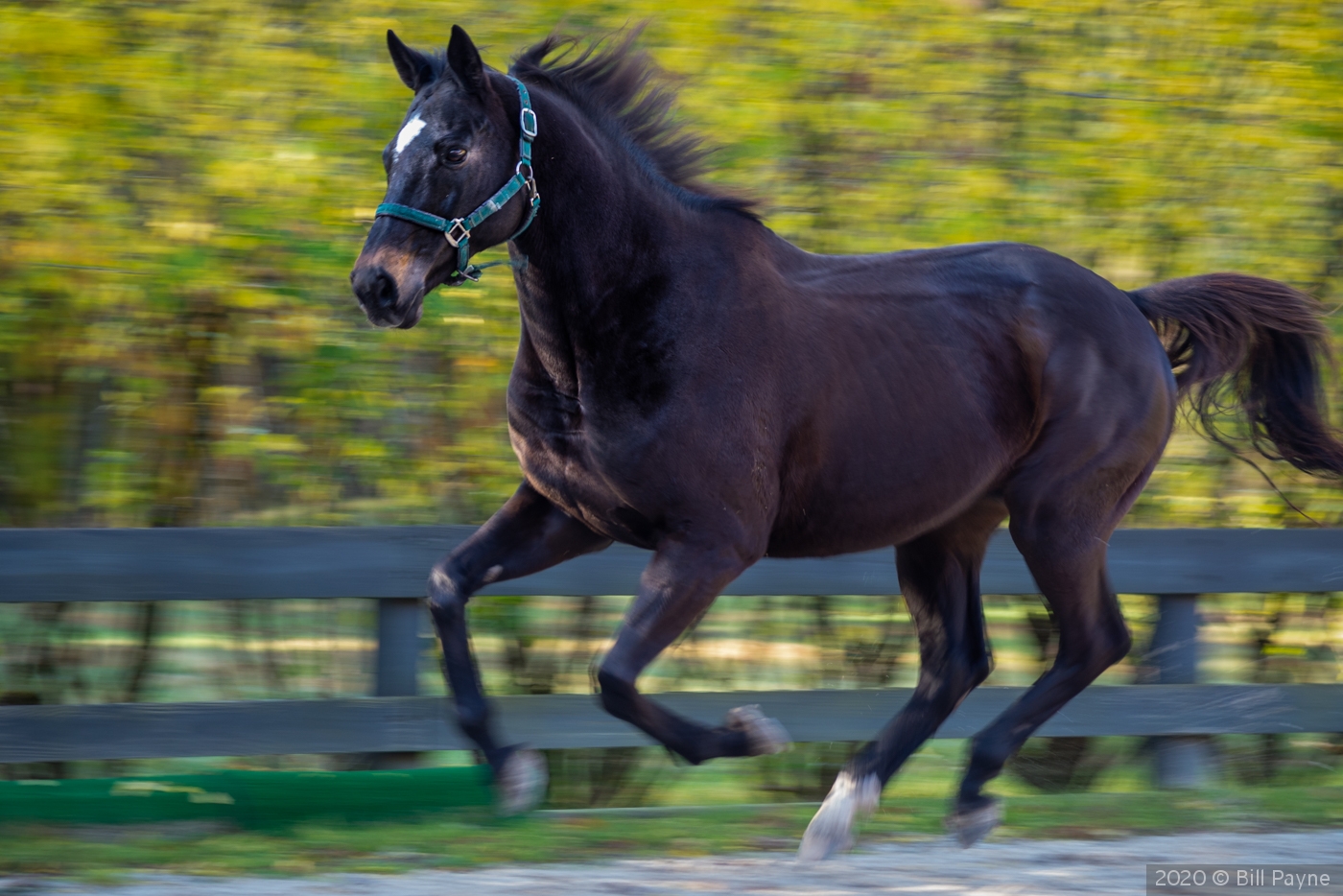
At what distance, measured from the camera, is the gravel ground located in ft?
11.7

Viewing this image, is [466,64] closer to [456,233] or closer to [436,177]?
[436,177]

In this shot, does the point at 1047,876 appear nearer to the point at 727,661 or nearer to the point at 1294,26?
the point at 727,661

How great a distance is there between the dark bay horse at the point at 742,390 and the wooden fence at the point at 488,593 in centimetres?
65

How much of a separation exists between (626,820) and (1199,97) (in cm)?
347

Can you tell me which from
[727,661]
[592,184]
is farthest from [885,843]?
[592,184]

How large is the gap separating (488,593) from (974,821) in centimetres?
171

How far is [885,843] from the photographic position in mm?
4160

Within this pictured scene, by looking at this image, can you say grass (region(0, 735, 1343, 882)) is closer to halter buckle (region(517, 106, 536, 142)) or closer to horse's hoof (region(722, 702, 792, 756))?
horse's hoof (region(722, 702, 792, 756))

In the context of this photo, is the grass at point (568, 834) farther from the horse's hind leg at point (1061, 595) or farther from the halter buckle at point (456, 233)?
the halter buckle at point (456, 233)

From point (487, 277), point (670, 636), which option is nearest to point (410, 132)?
point (670, 636)

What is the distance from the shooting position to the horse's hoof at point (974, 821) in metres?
3.83

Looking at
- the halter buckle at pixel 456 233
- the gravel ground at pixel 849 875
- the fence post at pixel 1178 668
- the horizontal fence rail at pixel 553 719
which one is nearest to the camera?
the halter buckle at pixel 456 233

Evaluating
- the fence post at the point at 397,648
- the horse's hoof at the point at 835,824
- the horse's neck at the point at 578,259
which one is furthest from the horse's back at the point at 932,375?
the fence post at the point at 397,648

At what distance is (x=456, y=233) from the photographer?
320 cm
